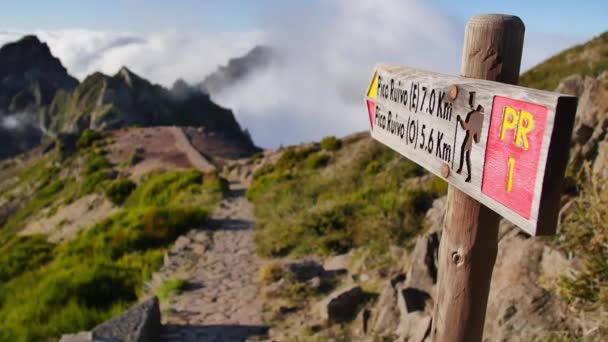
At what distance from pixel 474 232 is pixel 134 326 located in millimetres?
4594

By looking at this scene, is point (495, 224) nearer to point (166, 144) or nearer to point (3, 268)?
point (3, 268)

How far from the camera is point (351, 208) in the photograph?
10.2 m

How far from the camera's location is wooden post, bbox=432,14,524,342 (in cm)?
222

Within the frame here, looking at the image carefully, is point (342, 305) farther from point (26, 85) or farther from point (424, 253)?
point (26, 85)

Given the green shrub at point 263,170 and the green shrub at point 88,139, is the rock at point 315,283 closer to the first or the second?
the green shrub at point 263,170

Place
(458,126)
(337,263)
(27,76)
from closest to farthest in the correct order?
(458,126) < (337,263) < (27,76)

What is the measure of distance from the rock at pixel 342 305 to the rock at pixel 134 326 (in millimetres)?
1940

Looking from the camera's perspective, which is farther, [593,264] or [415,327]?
[415,327]

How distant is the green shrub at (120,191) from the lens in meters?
27.4

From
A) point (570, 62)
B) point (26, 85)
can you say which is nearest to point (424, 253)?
point (570, 62)

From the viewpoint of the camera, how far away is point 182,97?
271 feet

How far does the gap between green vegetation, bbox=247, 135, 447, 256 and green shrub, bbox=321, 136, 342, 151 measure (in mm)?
7371

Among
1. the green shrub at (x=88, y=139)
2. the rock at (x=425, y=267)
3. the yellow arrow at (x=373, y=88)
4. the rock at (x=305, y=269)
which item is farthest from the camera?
the green shrub at (x=88, y=139)

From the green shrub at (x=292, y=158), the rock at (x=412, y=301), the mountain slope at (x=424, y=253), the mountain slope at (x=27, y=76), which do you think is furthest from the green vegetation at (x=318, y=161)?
the mountain slope at (x=27, y=76)
